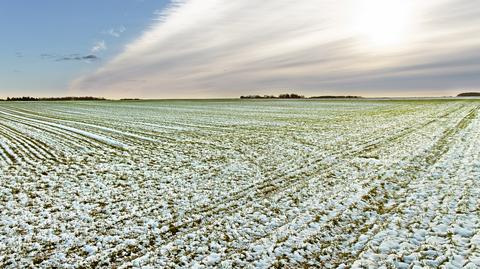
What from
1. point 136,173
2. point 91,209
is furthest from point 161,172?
point 91,209

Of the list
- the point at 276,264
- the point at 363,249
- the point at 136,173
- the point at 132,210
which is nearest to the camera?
the point at 276,264

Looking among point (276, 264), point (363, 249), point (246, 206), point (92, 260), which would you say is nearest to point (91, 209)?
point (92, 260)

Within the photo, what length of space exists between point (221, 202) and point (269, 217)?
5.51 ft

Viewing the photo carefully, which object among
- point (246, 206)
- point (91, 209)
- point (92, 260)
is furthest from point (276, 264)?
point (91, 209)

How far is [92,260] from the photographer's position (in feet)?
19.6

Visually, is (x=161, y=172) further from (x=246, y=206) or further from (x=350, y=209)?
(x=350, y=209)

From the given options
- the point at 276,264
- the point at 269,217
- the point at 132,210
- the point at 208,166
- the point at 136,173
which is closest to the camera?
the point at 276,264

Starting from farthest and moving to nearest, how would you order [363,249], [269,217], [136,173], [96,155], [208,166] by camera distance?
[96,155], [208,166], [136,173], [269,217], [363,249]

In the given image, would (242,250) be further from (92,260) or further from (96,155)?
(96,155)

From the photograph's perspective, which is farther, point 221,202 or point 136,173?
point 136,173

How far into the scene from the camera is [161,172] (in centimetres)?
1224

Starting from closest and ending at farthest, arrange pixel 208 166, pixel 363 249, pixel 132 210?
pixel 363 249 → pixel 132 210 → pixel 208 166

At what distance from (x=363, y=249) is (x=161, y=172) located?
27.1ft

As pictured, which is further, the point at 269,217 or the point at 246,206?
the point at 246,206
